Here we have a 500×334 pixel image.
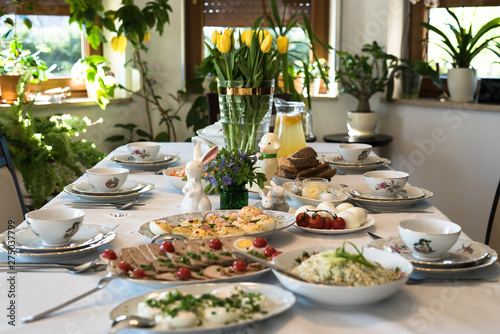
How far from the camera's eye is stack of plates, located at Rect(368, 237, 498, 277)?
97 cm

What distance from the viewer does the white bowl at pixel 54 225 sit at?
1.08 metres

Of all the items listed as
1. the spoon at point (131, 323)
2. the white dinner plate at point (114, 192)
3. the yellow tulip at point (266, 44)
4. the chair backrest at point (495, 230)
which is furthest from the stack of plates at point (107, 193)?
the chair backrest at point (495, 230)

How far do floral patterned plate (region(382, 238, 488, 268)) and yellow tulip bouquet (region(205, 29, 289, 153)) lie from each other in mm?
659

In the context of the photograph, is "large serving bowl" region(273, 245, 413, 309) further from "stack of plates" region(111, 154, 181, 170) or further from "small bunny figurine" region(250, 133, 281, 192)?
"stack of plates" region(111, 154, 181, 170)

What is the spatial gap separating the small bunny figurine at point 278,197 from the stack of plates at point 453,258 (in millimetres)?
317

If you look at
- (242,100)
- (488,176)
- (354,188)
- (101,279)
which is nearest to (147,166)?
(242,100)

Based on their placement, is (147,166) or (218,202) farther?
(147,166)

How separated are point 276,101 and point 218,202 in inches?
21.1

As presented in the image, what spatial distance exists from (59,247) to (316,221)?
51 centimetres

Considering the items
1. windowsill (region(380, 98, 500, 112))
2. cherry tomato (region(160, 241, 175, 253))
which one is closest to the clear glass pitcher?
cherry tomato (region(160, 241, 175, 253))

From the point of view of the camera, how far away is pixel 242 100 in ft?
5.52

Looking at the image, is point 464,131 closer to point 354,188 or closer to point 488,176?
point 488,176

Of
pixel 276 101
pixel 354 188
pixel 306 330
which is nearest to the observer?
pixel 306 330

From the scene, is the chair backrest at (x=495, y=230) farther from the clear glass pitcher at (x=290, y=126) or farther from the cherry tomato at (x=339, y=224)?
the cherry tomato at (x=339, y=224)
